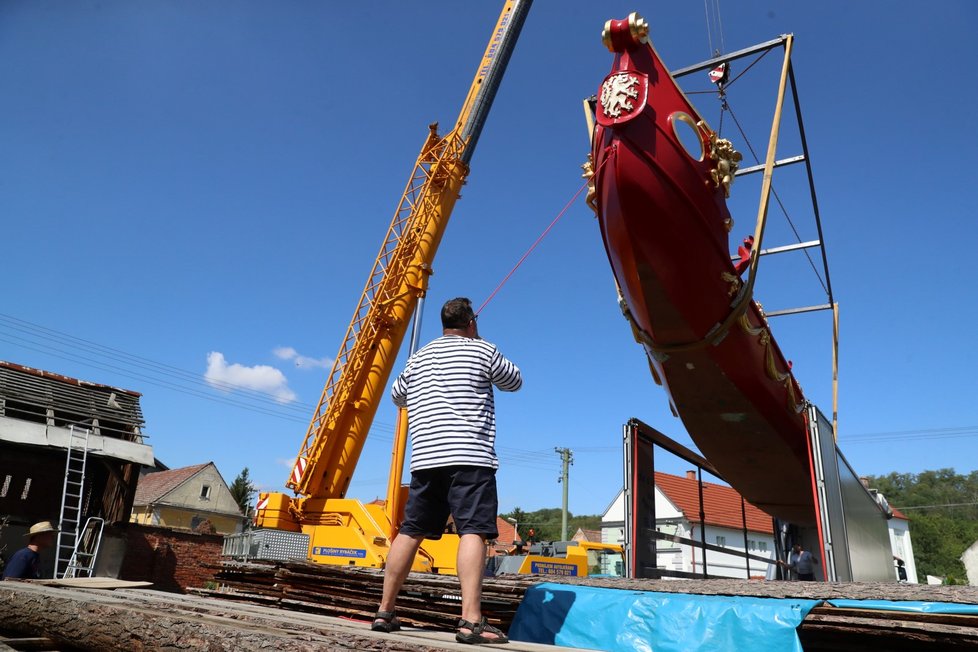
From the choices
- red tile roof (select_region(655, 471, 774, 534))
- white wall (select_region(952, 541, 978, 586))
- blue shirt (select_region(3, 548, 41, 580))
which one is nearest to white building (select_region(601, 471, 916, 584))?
red tile roof (select_region(655, 471, 774, 534))

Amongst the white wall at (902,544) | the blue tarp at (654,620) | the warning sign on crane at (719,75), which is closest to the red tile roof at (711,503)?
the white wall at (902,544)

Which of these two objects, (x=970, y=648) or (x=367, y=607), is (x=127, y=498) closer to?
(x=367, y=607)

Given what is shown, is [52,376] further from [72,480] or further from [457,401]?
[457,401]

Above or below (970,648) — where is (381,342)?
above

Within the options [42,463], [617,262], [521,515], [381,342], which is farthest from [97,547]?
[521,515]

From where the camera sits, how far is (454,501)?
8.39 feet

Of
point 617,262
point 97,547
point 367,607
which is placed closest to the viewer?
point 367,607

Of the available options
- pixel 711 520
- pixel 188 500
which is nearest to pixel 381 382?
pixel 711 520

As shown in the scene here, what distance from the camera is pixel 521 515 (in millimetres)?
60688

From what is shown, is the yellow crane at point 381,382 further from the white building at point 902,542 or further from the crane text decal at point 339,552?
the white building at point 902,542

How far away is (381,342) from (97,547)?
6795 millimetres

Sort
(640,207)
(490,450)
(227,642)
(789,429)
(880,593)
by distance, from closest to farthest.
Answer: (227,642)
(880,593)
(490,450)
(640,207)
(789,429)

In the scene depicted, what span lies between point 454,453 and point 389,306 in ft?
28.0

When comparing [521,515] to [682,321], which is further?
[521,515]
